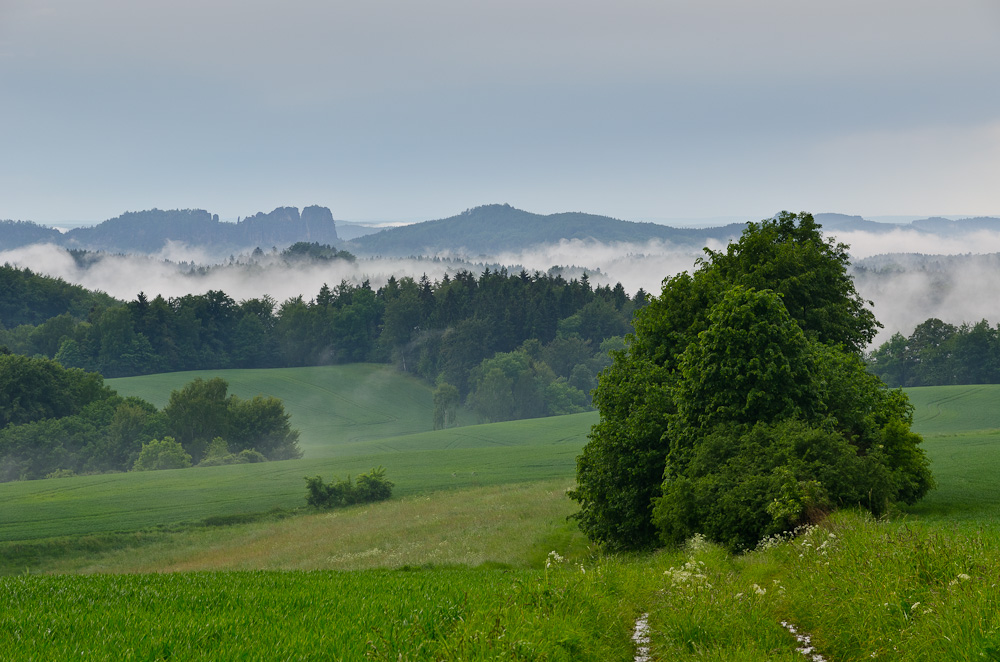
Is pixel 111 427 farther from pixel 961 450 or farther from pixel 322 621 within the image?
pixel 322 621

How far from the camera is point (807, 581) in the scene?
11.9 meters

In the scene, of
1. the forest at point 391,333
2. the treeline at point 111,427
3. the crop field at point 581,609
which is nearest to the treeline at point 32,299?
the forest at point 391,333

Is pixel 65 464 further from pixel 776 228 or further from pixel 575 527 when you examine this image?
pixel 776 228

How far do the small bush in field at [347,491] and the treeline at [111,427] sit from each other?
46144 millimetres

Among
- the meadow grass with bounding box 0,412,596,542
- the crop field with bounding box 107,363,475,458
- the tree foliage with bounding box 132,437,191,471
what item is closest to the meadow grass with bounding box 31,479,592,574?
the meadow grass with bounding box 0,412,596,542

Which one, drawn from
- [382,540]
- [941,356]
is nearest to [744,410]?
[382,540]

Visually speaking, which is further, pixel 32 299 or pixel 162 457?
pixel 32 299

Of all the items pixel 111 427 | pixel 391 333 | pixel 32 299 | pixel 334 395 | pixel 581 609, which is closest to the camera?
pixel 581 609

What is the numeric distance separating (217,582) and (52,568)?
40.3 m

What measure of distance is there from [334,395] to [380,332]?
34681 mm

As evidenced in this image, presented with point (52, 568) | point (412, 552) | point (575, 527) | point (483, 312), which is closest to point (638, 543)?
point (575, 527)

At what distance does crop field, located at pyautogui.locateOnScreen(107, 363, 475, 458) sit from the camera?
14062 centimetres

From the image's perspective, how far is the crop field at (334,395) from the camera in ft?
461

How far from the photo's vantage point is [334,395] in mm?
158125
